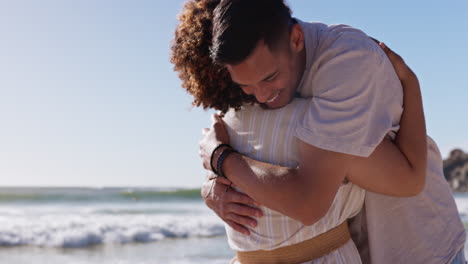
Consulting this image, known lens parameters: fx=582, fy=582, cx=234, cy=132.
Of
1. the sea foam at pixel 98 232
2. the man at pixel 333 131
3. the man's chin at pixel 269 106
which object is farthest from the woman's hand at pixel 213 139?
the sea foam at pixel 98 232

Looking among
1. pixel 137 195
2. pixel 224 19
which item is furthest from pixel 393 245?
pixel 137 195

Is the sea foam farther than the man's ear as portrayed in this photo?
Yes

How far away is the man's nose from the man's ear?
0.16 metres

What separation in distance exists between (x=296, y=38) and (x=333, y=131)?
1.20 ft

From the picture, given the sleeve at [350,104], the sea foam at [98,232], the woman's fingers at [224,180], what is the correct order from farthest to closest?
the sea foam at [98,232], the woman's fingers at [224,180], the sleeve at [350,104]

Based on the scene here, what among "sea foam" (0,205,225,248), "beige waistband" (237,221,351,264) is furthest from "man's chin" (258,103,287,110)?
"sea foam" (0,205,225,248)

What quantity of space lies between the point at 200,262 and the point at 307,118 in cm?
571

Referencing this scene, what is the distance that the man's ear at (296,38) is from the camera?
1.72m

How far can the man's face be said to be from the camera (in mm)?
1652

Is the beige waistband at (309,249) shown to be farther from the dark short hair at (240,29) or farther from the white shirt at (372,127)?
the dark short hair at (240,29)

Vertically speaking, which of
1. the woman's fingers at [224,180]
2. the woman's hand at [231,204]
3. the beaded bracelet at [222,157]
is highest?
the beaded bracelet at [222,157]

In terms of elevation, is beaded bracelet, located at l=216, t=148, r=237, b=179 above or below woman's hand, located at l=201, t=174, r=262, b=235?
above

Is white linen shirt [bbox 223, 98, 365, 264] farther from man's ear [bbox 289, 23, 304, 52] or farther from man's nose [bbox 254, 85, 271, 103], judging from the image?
man's ear [bbox 289, 23, 304, 52]

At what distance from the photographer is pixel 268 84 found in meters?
1.67
